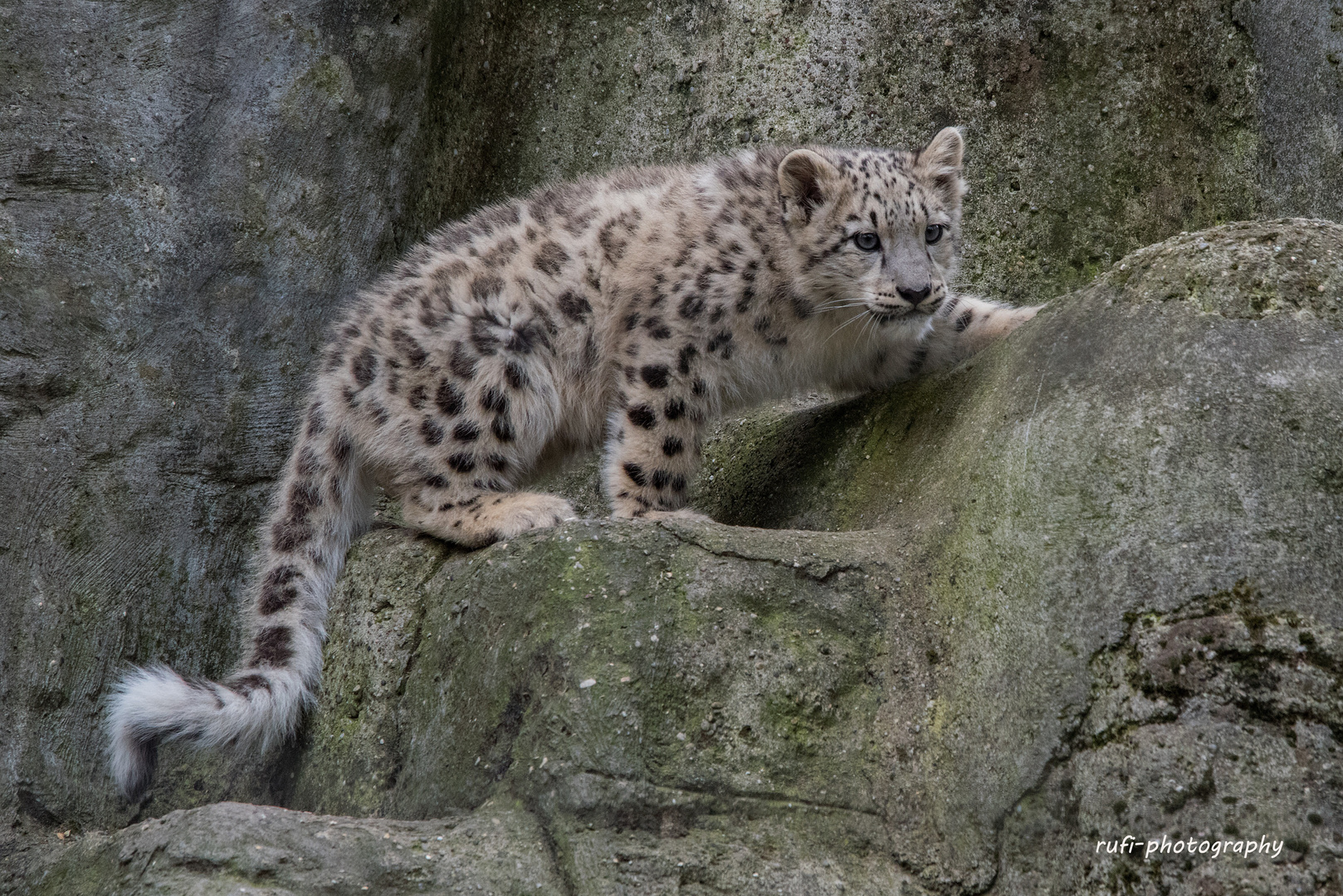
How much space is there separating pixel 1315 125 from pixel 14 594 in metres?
5.73

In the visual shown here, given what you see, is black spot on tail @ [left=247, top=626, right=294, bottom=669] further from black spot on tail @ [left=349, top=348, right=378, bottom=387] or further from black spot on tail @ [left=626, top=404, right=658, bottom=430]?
black spot on tail @ [left=626, top=404, right=658, bottom=430]

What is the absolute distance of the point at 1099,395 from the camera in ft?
11.6

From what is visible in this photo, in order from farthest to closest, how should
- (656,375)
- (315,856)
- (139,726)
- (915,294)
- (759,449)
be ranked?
(759,449) < (656,375) < (915,294) < (139,726) < (315,856)

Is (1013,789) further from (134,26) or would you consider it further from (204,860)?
(134,26)

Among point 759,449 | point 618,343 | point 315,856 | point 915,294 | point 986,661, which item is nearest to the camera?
point 315,856

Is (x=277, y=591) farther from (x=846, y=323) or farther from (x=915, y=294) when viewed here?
(x=915, y=294)

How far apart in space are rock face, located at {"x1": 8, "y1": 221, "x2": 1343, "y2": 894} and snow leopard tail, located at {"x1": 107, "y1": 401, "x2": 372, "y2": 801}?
415 mm

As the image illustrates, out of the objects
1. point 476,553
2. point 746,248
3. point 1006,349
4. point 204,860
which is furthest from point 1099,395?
point 204,860

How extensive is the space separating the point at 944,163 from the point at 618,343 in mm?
1392

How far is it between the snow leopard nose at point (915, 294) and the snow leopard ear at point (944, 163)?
22.8 inches

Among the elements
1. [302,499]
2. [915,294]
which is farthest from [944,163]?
[302,499]

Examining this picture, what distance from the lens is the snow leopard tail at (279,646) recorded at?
4078 millimetres

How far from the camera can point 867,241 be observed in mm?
4551

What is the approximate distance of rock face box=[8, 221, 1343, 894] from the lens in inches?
119
